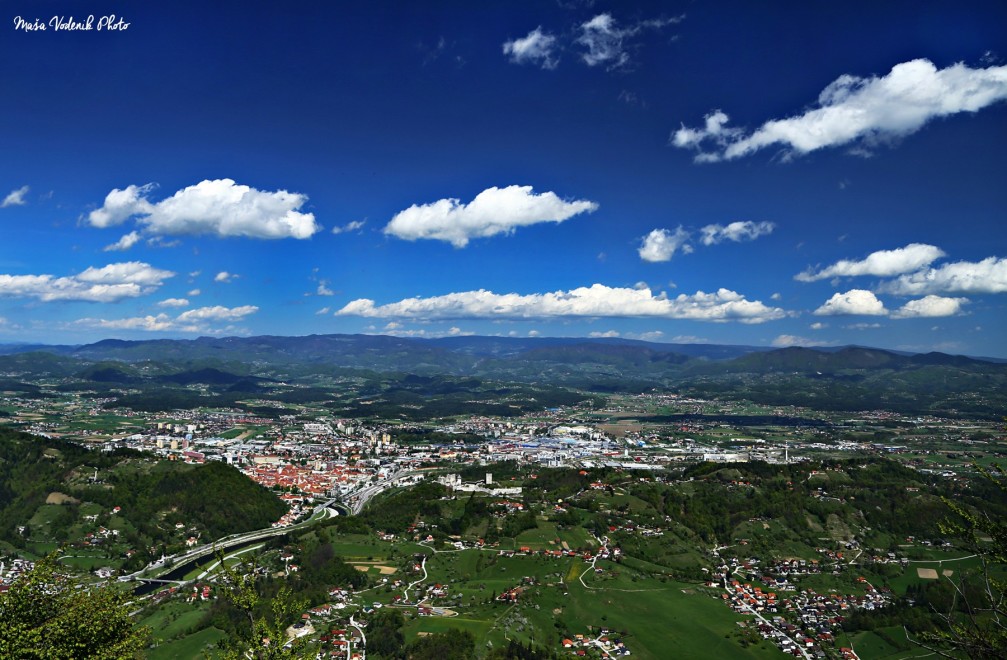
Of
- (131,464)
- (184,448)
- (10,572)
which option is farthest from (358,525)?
(184,448)

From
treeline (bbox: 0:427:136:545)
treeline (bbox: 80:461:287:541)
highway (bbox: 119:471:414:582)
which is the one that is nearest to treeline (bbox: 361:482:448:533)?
highway (bbox: 119:471:414:582)

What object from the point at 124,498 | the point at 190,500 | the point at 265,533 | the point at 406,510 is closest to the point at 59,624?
the point at 406,510

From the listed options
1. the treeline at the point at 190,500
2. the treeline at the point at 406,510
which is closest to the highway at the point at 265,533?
the treeline at the point at 190,500

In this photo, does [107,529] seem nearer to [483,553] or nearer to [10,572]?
[10,572]

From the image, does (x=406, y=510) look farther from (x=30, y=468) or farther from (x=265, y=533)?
(x=30, y=468)

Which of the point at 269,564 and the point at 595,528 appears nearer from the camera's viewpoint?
the point at 269,564

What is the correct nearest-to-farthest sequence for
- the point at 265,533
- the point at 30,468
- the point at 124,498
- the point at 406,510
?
the point at 265,533 < the point at 124,498 < the point at 406,510 < the point at 30,468
